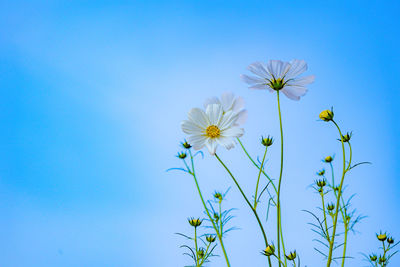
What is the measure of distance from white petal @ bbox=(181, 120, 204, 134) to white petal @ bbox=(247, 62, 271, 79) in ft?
0.42

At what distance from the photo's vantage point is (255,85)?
0.59 m

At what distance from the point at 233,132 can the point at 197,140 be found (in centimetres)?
7

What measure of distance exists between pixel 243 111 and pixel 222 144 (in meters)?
0.06

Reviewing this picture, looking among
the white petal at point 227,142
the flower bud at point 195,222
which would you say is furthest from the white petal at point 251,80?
the flower bud at point 195,222

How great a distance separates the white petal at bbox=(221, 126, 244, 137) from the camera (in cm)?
50

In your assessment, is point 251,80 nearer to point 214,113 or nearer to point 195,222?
point 214,113

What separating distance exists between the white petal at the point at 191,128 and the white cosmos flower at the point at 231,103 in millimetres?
38

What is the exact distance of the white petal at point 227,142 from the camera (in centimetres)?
52

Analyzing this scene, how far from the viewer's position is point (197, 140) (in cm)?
55

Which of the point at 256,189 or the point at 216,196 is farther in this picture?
the point at 216,196

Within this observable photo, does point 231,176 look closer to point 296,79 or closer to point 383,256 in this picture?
point 296,79

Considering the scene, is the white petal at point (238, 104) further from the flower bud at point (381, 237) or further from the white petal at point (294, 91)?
the flower bud at point (381, 237)

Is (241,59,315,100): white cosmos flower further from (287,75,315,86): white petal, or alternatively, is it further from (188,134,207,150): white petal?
Result: (188,134,207,150): white petal

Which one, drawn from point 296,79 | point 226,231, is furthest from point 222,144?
point 226,231
